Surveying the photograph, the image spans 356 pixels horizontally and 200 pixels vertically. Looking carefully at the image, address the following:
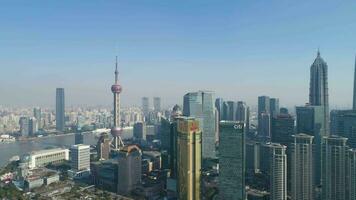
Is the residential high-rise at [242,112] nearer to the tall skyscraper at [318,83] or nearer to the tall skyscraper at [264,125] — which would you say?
the tall skyscraper at [264,125]

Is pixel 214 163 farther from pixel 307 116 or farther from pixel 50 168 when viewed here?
pixel 50 168

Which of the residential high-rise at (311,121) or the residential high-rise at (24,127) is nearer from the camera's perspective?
the residential high-rise at (311,121)

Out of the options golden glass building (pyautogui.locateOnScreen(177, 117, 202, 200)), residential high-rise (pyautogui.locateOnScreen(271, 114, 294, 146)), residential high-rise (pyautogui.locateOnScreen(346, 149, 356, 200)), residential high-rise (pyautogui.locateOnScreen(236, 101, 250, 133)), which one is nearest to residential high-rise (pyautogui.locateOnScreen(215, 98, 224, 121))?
residential high-rise (pyautogui.locateOnScreen(236, 101, 250, 133))

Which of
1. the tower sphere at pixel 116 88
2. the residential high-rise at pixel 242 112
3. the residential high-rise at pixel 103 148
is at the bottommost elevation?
the residential high-rise at pixel 103 148

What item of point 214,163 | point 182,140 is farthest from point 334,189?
point 214,163

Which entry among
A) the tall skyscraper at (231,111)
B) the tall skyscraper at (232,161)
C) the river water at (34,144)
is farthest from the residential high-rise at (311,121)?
the river water at (34,144)

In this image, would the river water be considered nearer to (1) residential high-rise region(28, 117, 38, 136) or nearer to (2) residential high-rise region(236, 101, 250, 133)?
(1) residential high-rise region(28, 117, 38, 136)
